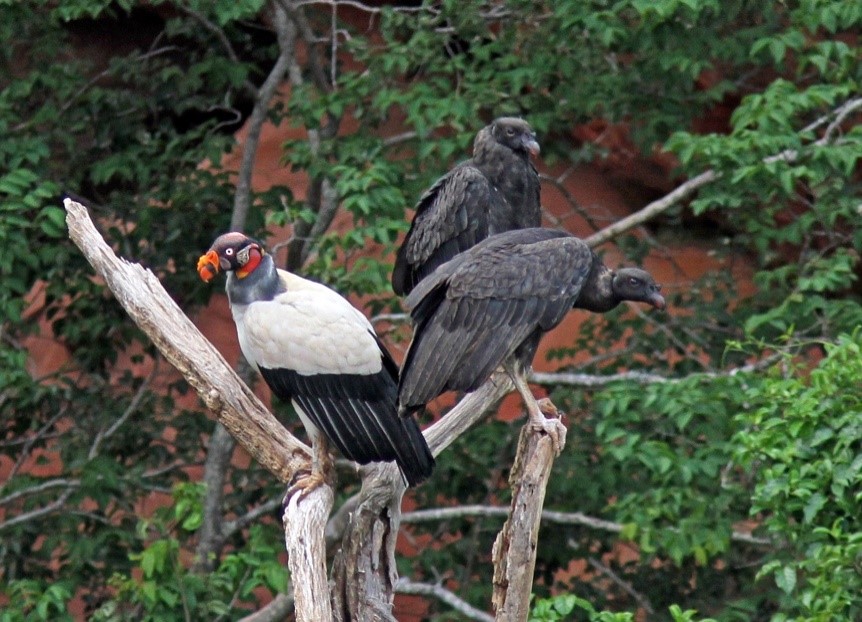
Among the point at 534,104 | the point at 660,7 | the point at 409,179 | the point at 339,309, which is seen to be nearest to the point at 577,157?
the point at 534,104

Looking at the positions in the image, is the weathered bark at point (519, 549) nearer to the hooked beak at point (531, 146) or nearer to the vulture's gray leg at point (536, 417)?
the vulture's gray leg at point (536, 417)

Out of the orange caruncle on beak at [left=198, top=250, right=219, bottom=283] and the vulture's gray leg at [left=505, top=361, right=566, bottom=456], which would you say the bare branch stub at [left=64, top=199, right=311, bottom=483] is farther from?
the vulture's gray leg at [left=505, top=361, right=566, bottom=456]

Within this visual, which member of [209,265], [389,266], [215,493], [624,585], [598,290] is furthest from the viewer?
[215,493]

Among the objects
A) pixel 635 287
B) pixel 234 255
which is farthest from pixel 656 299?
pixel 234 255

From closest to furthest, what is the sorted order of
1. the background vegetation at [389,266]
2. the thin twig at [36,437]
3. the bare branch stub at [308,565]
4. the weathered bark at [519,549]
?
the bare branch stub at [308,565] < the weathered bark at [519,549] < the background vegetation at [389,266] < the thin twig at [36,437]

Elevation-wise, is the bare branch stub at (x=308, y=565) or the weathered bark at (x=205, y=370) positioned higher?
the weathered bark at (x=205, y=370)

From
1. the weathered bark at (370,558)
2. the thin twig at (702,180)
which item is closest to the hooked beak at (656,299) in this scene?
the weathered bark at (370,558)

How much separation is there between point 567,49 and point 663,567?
2.47 m

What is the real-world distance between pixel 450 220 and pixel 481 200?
127 mm

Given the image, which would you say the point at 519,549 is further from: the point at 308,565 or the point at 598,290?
the point at 598,290

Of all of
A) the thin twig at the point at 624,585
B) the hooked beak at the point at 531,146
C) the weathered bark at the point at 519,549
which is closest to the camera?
the weathered bark at the point at 519,549

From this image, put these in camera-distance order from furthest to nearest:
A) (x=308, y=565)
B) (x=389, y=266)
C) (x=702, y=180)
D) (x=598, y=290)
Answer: (x=702, y=180)
(x=389, y=266)
(x=598, y=290)
(x=308, y=565)

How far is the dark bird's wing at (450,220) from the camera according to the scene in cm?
523

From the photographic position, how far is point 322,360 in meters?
4.29
